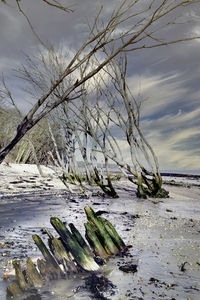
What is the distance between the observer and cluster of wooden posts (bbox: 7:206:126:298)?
2254 mm

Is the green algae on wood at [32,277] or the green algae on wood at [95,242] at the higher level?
the green algae on wood at [95,242]

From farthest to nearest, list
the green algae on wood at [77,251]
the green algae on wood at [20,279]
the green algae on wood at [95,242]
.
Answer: the green algae on wood at [95,242] → the green algae on wood at [77,251] → the green algae on wood at [20,279]

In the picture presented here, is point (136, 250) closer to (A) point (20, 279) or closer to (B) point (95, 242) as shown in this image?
(B) point (95, 242)

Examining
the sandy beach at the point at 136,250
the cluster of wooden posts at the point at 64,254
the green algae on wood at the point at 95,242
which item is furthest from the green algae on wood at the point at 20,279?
the green algae on wood at the point at 95,242

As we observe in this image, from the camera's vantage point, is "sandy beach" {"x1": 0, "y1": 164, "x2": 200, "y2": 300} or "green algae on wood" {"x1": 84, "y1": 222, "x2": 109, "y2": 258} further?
"green algae on wood" {"x1": 84, "y1": 222, "x2": 109, "y2": 258}

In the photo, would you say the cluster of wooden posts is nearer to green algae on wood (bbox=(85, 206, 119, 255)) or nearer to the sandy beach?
green algae on wood (bbox=(85, 206, 119, 255))

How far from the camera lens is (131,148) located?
28.0ft

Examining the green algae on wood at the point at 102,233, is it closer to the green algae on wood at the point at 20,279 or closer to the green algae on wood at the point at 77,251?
the green algae on wood at the point at 77,251

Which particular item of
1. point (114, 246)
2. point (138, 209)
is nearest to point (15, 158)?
point (138, 209)

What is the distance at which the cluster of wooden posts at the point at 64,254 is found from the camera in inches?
88.7

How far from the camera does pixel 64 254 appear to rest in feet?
8.63

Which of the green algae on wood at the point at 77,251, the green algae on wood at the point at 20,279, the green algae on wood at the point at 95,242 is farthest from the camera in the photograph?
the green algae on wood at the point at 95,242

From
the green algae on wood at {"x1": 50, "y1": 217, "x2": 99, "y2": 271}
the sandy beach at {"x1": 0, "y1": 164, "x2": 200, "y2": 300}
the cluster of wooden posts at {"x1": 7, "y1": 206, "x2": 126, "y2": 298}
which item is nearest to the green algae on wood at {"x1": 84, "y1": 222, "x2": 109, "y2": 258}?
the cluster of wooden posts at {"x1": 7, "y1": 206, "x2": 126, "y2": 298}

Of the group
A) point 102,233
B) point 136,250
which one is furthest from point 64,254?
point 136,250
